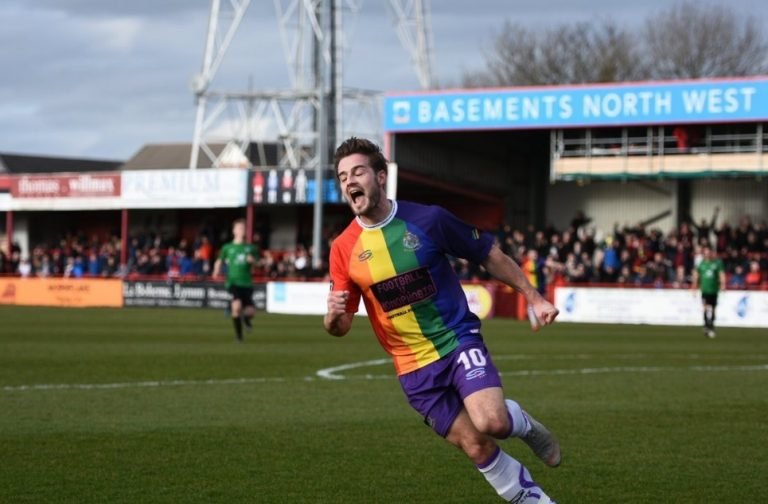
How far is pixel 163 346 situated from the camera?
73.7 ft

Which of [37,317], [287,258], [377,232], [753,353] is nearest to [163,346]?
[753,353]

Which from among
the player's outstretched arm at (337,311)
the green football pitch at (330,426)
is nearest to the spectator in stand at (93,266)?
the green football pitch at (330,426)

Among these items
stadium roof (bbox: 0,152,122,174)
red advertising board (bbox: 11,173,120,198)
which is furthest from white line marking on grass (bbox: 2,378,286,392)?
stadium roof (bbox: 0,152,122,174)

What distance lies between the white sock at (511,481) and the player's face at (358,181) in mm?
1490

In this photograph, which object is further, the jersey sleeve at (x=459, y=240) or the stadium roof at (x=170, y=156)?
the stadium roof at (x=170, y=156)

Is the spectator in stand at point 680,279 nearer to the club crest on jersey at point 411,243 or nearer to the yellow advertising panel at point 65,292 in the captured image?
Result: the yellow advertising panel at point 65,292

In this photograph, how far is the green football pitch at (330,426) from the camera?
28.1 feet

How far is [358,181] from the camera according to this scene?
6965 mm

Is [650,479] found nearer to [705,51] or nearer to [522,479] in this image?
[522,479]

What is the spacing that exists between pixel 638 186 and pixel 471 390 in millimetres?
44684

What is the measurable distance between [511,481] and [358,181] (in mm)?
1762

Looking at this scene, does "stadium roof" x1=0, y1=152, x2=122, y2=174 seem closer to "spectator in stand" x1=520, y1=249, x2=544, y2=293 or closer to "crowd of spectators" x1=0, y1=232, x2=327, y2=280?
"crowd of spectators" x1=0, y1=232, x2=327, y2=280

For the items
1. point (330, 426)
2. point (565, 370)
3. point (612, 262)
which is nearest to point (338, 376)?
point (565, 370)

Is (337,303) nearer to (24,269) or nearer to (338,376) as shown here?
(338,376)
